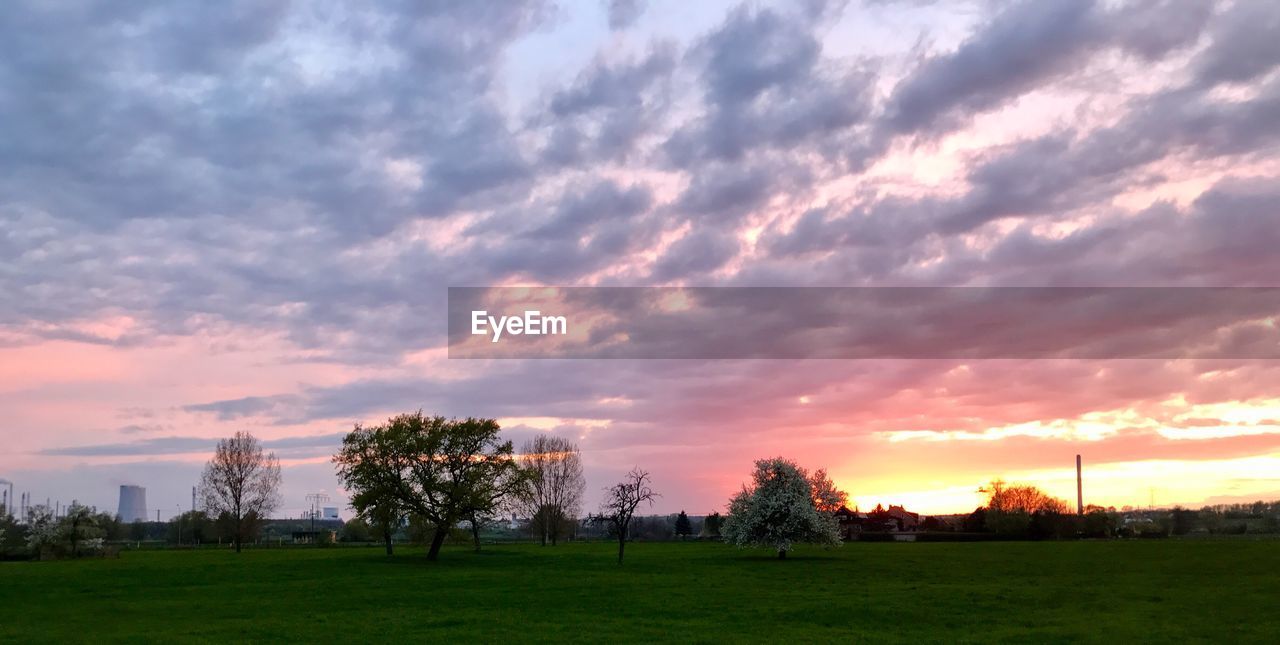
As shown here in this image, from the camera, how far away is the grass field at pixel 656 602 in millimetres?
30156

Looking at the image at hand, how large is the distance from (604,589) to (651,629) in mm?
15191

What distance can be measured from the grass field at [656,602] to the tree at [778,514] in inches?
493

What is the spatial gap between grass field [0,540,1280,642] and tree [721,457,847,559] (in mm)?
12512

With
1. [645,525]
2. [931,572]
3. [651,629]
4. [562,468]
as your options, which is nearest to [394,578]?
[651,629]

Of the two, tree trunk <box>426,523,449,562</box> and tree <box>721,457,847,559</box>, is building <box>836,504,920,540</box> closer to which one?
tree <box>721,457,847,559</box>

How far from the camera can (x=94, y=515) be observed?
9556cm

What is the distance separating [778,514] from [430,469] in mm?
28254

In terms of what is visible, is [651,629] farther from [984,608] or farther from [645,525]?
[645,525]

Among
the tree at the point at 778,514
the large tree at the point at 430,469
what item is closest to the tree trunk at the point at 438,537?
the large tree at the point at 430,469

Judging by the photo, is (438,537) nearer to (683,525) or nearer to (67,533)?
(67,533)

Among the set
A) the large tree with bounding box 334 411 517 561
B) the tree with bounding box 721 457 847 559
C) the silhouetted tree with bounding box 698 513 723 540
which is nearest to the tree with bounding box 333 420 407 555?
the large tree with bounding box 334 411 517 561

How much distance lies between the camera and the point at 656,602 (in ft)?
128

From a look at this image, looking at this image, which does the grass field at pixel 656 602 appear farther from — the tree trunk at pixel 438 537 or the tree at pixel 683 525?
the tree at pixel 683 525

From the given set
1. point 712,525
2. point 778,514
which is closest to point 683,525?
point 712,525
